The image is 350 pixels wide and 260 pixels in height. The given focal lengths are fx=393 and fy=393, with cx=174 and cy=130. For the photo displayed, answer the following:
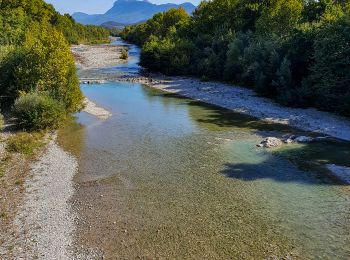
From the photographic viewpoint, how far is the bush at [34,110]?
28703 millimetres

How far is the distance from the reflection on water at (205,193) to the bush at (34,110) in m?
2.25

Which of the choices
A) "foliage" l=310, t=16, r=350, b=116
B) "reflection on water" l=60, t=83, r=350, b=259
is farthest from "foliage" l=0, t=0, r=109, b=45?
"foliage" l=310, t=16, r=350, b=116

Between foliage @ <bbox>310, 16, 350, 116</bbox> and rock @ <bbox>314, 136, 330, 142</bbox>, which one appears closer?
rock @ <bbox>314, 136, 330, 142</bbox>

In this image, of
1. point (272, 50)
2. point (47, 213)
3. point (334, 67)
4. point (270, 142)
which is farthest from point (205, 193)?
point (272, 50)

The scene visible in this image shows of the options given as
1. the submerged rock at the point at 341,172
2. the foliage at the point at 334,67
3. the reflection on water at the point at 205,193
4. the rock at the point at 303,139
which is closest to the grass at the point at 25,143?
the reflection on water at the point at 205,193

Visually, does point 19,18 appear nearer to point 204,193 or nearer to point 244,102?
point 244,102

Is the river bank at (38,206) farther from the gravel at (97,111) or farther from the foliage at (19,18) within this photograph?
the foliage at (19,18)

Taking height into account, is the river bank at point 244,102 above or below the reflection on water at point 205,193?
above

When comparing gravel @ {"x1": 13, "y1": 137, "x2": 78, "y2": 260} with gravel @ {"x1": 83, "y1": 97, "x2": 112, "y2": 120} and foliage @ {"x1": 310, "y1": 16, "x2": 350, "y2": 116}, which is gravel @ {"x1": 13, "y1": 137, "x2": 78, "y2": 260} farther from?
foliage @ {"x1": 310, "y1": 16, "x2": 350, "y2": 116}

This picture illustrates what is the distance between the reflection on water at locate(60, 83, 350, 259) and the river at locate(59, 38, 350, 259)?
5 cm

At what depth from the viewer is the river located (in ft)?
48.7

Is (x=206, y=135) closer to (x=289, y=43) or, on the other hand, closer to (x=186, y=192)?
(x=186, y=192)

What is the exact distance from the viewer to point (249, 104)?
4025 centimetres

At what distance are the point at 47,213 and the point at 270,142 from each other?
15.8 meters
